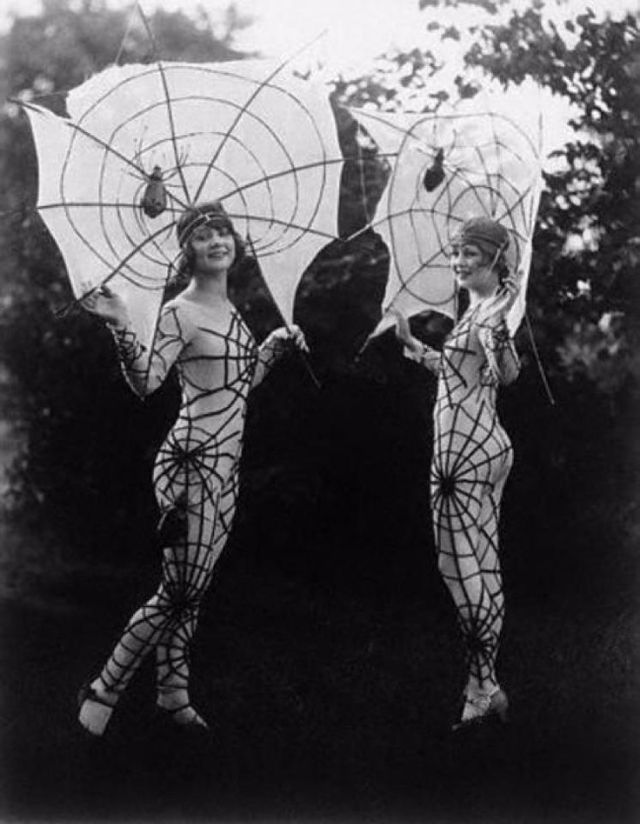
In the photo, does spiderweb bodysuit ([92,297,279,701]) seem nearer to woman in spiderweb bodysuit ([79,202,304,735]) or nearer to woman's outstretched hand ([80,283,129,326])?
woman in spiderweb bodysuit ([79,202,304,735])

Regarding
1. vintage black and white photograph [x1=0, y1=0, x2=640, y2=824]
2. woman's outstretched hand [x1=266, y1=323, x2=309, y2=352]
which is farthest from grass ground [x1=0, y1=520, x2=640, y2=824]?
woman's outstretched hand [x1=266, y1=323, x2=309, y2=352]

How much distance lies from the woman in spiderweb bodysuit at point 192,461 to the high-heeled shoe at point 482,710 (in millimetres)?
942

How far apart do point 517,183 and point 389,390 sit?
51.6 inches

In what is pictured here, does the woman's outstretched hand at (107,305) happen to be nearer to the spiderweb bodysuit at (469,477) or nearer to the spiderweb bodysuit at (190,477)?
the spiderweb bodysuit at (190,477)

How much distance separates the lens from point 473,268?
16.9 feet

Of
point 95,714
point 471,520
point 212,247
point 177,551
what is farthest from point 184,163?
point 95,714

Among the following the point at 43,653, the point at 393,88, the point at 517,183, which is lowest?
the point at 43,653

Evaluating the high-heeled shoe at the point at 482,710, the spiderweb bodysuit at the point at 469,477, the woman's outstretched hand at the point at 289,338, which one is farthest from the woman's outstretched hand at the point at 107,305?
the high-heeled shoe at the point at 482,710

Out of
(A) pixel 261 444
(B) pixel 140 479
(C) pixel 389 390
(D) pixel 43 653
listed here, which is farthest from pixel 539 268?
(D) pixel 43 653

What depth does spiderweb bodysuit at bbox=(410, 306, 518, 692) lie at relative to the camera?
5.14m

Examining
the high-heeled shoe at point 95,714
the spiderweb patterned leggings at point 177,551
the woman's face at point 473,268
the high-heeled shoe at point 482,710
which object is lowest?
the high-heeled shoe at point 95,714

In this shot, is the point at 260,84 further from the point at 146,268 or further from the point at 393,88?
the point at 393,88

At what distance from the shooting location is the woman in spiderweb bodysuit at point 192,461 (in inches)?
192

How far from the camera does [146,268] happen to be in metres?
4.78
